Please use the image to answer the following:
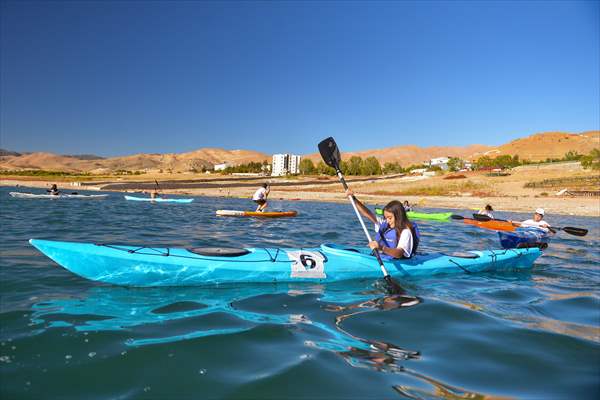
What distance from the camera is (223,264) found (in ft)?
19.3

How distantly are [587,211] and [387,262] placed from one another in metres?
28.2

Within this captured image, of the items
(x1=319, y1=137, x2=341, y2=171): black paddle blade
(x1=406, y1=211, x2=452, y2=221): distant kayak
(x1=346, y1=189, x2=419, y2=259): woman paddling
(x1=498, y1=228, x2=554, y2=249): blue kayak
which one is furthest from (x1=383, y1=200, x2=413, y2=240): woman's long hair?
(x1=406, y1=211, x2=452, y2=221): distant kayak

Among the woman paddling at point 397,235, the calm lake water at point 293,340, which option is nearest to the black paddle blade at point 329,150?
the woman paddling at point 397,235

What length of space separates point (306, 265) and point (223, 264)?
138 cm

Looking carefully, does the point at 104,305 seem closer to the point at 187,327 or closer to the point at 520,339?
the point at 187,327

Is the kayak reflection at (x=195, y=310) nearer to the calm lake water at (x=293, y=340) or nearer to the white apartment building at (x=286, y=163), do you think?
the calm lake water at (x=293, y=340)

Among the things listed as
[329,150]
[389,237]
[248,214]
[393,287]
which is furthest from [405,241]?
[248,214]

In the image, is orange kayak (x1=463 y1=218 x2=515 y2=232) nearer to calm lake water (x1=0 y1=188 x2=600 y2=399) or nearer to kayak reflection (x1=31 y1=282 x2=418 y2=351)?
calm lake water (x1=0 y1=188 x2=600 y2=399)

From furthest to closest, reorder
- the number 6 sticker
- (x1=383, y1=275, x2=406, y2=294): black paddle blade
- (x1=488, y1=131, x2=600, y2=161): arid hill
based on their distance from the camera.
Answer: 1. (x1=488, y1=131, x2=600, y2=161): arid hill
2. the number 6 sticker
3. (x1=383, y1=275, x2=406, y2=294): black paddle blade

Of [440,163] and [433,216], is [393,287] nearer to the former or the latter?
[433,216]

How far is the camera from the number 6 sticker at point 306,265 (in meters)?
6.32

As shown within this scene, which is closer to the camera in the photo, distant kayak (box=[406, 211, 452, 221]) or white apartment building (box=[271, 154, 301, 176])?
distant kayak (box=[406, 211, 452, 221])

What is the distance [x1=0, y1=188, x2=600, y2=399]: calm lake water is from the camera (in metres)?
3.06

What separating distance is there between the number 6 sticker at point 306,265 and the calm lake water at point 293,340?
0.71ft
